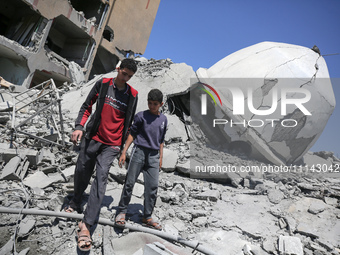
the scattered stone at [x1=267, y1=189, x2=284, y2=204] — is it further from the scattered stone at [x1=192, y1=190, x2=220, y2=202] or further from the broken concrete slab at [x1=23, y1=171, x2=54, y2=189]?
the broken concrete slab at [x1=23, y1=171, x2=54, y2=189]

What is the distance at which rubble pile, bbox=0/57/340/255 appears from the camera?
6.38ft

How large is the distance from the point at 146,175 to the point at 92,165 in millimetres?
611

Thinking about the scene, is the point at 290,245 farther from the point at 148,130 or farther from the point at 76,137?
the point at 76,137

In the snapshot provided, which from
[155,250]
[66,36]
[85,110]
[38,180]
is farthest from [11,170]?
[66,36]

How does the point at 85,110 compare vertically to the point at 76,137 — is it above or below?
above

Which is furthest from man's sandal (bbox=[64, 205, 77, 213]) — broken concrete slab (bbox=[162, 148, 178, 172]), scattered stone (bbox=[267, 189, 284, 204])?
scattered stone (bbox=[267, 189, 284, 204])

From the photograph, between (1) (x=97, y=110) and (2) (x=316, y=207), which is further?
(2) (x=316, y=207)

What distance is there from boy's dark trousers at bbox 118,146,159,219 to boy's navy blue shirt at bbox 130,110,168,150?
2.9 inches

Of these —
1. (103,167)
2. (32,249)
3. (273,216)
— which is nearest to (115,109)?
(103,167)

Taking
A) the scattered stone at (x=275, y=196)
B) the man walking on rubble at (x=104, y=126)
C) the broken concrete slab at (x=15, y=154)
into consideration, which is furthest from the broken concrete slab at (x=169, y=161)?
the broken concrete slab at (x=15, y=154)

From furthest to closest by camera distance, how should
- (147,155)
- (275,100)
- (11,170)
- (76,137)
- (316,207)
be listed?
(275,100) < (316,207) < (11,170) < (147,155) < (76,137)

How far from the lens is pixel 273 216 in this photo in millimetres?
2959

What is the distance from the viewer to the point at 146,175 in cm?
233

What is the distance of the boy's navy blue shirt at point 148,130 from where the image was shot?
91.4 inches
